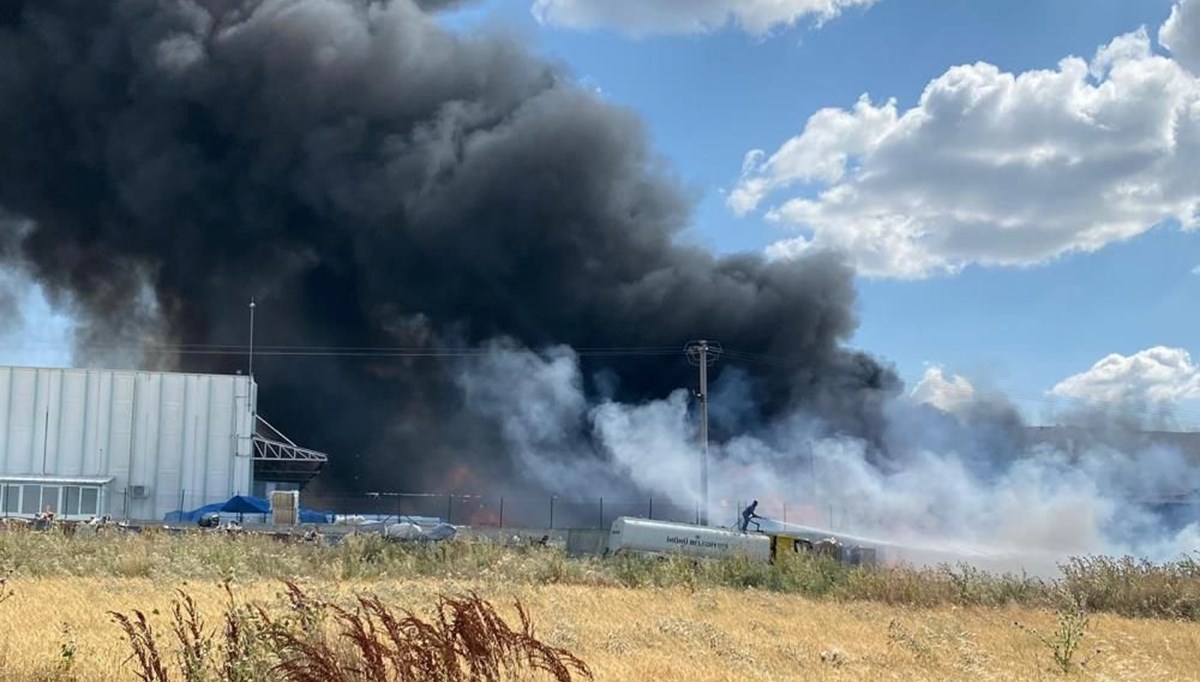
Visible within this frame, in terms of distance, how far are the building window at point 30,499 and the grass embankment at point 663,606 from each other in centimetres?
2698

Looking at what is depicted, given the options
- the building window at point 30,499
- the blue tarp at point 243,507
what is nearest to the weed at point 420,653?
the blue tarp at point 243,507

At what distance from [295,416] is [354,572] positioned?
4421cm

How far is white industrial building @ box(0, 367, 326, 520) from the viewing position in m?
45.6

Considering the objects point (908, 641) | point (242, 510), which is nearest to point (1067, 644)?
point (908, 641)

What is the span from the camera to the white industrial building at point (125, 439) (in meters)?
45.6

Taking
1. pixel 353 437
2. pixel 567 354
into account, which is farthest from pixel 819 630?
pixel 353 437

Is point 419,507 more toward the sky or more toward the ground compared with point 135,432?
more toward the ground

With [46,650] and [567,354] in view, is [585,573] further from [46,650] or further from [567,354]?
[567,354]

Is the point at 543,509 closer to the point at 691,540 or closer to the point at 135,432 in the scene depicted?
the point at 135,432

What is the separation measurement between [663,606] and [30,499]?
124 feet

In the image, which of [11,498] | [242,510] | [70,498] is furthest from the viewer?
[70,498]

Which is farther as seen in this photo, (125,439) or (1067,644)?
(125,439)

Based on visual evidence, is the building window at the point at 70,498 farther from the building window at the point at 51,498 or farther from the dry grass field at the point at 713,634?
the dry grass field at the point at 713,634

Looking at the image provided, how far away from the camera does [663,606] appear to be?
15062mm
